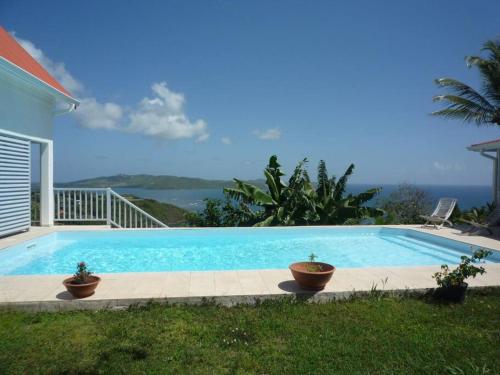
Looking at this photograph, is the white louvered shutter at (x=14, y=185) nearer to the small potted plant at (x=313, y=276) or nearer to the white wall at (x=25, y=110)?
the white wall at (x=25, y=110)

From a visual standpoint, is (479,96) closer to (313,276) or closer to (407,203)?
(407,203)

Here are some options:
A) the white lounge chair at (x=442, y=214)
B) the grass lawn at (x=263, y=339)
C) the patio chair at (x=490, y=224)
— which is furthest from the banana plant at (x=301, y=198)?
the grass lawn at (x=263, y=339)

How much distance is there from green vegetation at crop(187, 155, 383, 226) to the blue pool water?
3.11 ft

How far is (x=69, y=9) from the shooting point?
33.2 ft

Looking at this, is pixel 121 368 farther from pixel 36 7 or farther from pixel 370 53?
pixel 370 53

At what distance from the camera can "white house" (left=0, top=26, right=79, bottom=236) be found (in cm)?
809

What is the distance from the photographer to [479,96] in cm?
1201

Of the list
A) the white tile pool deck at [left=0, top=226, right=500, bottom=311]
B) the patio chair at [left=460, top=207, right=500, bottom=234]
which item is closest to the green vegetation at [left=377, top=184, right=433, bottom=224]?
the patio chair at [left=460, top=207, right=500, bottom=234]

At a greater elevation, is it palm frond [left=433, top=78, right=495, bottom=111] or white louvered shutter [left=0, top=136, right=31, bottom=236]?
palm frond [left=433, top=78, right=495, bottom=111]

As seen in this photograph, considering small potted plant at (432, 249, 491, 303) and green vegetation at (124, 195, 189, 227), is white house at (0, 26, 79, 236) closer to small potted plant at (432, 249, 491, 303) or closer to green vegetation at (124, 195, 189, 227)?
green vegetation at (124, 195, 189, 227)

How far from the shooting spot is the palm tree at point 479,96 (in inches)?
439

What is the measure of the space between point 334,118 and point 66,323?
21336 mm

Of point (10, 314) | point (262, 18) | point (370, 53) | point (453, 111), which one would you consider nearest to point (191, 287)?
point (10, 314)

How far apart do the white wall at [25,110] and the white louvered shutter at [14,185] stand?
15.9 inches
